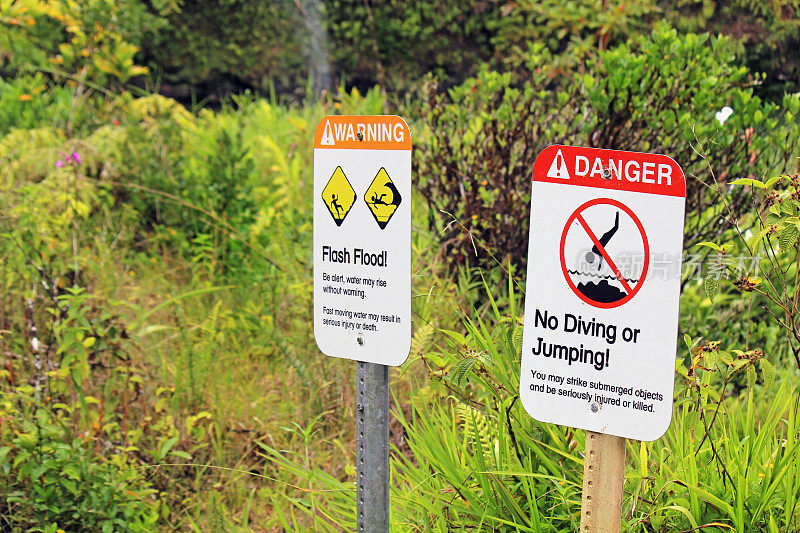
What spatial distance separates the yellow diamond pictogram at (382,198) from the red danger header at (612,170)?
0.38m

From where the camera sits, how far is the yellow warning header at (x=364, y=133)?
184 centimetres

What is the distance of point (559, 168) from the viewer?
64.0 inches

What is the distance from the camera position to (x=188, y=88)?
9859 millimetres

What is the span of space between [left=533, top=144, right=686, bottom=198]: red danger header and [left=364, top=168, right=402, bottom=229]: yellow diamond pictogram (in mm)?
381

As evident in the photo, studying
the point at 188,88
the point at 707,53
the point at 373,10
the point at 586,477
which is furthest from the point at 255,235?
the point at 188,88

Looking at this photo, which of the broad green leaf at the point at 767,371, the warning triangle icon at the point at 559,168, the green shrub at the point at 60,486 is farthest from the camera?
the green shrub at the point at 60,486

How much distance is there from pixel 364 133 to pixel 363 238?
27cm

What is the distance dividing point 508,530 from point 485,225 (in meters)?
1.76

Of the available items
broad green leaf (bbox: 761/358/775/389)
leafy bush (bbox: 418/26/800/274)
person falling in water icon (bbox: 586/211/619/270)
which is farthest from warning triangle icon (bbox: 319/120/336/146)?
leafy bush (bbox: 418/26/800/274)

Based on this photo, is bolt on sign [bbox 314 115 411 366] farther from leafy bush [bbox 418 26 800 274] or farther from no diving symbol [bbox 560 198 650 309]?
leafy bush [bbox 418 26 800 274]

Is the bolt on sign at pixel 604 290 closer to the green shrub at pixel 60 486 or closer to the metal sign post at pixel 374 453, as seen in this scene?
the metal sign post at pixel 374 453

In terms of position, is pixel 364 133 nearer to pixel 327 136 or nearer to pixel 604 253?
pixel 327 136

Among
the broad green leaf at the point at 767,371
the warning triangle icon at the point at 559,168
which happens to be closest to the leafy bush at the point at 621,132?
the broad green leaf at the point at 767,371

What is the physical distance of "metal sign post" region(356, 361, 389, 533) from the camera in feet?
6.45
